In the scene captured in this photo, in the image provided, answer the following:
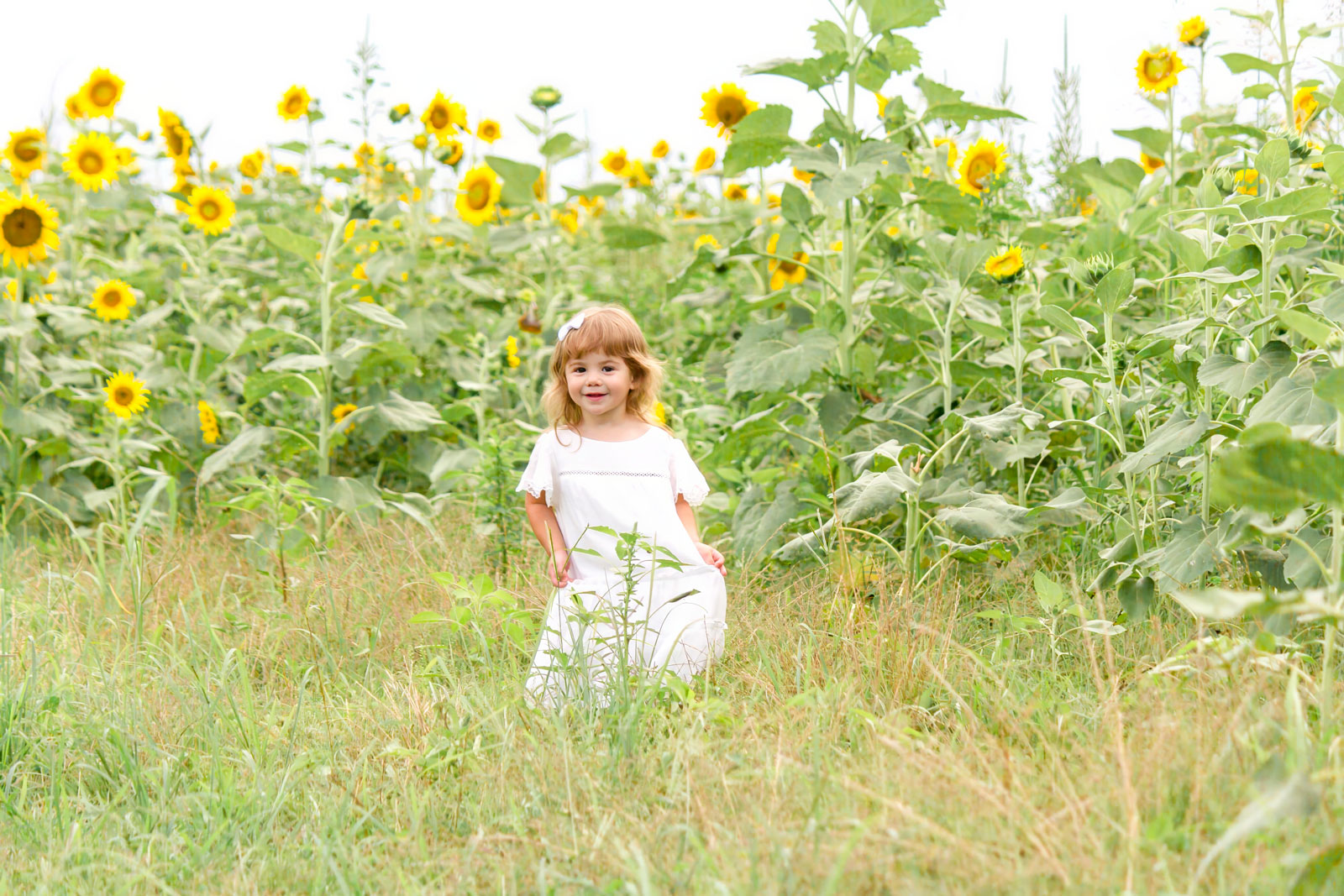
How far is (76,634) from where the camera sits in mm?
2799

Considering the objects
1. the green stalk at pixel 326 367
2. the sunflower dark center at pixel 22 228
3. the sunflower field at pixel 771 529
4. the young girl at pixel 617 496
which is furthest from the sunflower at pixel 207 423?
the young girl at pixel 617 496

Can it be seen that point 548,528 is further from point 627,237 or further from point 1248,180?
point 1248,180

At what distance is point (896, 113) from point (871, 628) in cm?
149

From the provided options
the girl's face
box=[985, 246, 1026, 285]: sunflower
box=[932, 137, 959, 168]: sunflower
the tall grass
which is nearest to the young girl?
the girl's face

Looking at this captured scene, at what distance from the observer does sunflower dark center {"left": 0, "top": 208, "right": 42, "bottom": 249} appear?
12.3ft

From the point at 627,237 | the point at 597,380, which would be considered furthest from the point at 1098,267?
the point at 627,237

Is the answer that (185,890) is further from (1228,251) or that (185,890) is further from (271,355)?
(271,355)

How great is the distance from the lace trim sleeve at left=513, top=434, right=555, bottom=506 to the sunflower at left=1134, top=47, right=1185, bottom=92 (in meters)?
2.18

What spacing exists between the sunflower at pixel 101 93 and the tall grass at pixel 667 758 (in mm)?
2527

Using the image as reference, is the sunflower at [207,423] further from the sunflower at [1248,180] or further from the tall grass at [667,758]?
the sunflower at [1248,180]

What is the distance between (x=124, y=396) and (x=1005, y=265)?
2692 mm

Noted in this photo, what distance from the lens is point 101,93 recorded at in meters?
4.59

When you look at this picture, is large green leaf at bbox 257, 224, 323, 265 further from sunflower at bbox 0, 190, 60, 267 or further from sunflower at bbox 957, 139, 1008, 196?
sunflower at bbox 957, 139, 1008, 196

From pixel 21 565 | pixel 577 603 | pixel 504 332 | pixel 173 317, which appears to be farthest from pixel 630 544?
pixel 173 317
